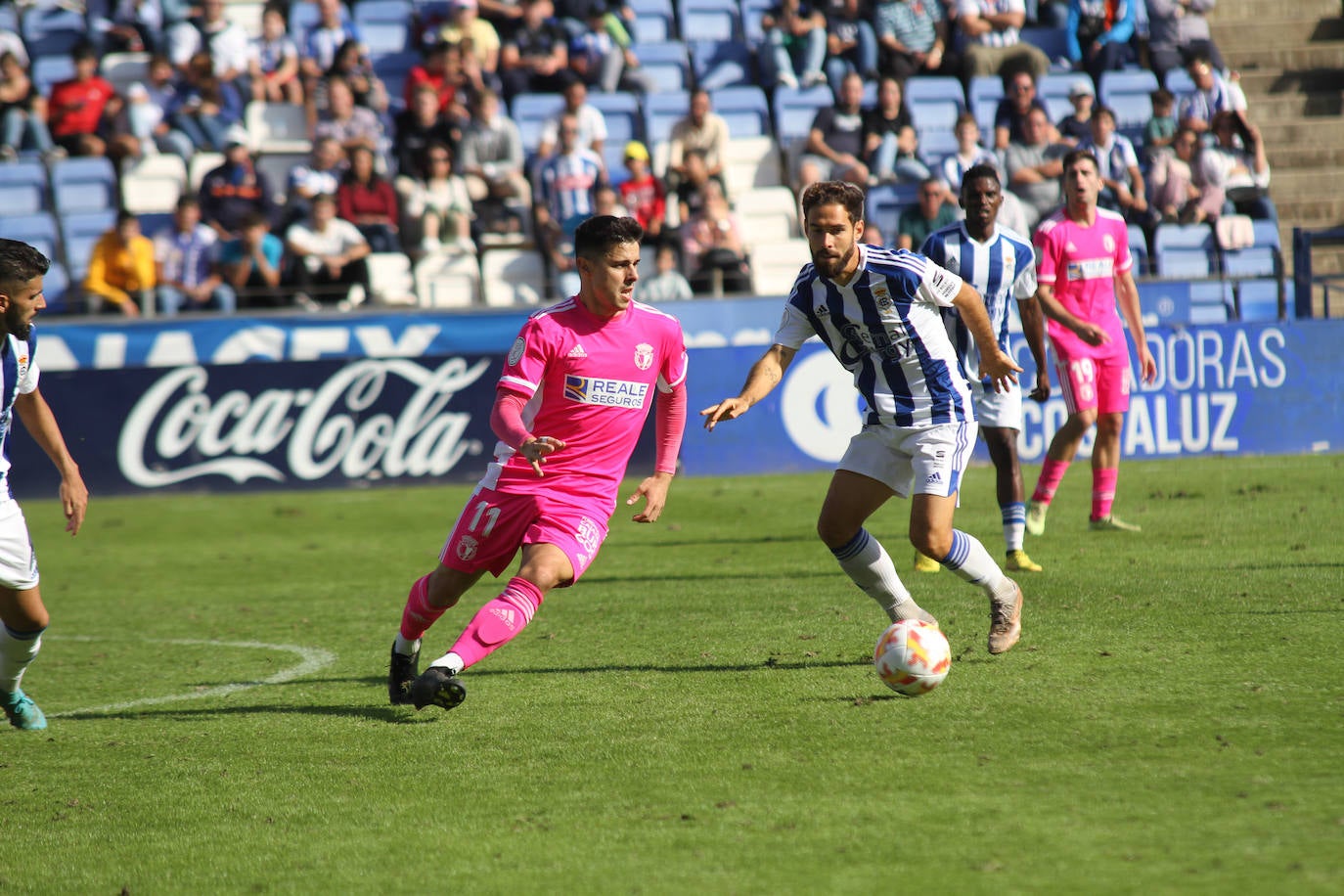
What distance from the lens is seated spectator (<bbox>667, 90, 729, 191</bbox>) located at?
17828 millimetres

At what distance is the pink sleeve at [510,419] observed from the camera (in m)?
5.30

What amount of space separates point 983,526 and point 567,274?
711cm

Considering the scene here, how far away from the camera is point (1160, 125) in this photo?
18.3 meters

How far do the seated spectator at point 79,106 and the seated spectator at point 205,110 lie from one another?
2.61ft

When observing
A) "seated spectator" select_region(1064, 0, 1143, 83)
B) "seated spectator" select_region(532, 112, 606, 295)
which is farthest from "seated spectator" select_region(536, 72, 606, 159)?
"seated spectator" select_region(1064, 0, 1143, 83)

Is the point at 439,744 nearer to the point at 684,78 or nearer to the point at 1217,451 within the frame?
the point at 1217,451

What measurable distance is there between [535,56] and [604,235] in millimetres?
14214

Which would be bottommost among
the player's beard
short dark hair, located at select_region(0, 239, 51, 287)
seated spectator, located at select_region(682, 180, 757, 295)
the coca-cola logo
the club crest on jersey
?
the coca-cola logo

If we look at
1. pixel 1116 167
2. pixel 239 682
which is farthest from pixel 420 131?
pixel 239 682

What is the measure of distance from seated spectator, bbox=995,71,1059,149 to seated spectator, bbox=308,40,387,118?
7678mm

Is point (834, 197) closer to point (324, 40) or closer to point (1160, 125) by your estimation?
point (1160, 125)

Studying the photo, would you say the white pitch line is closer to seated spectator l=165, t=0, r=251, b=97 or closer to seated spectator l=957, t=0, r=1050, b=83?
seated spectator l=165, t=0, r=251, b=97

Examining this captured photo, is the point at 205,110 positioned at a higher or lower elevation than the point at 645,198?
higher

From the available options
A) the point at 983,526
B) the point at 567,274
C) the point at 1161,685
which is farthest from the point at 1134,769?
the point at 567,274
